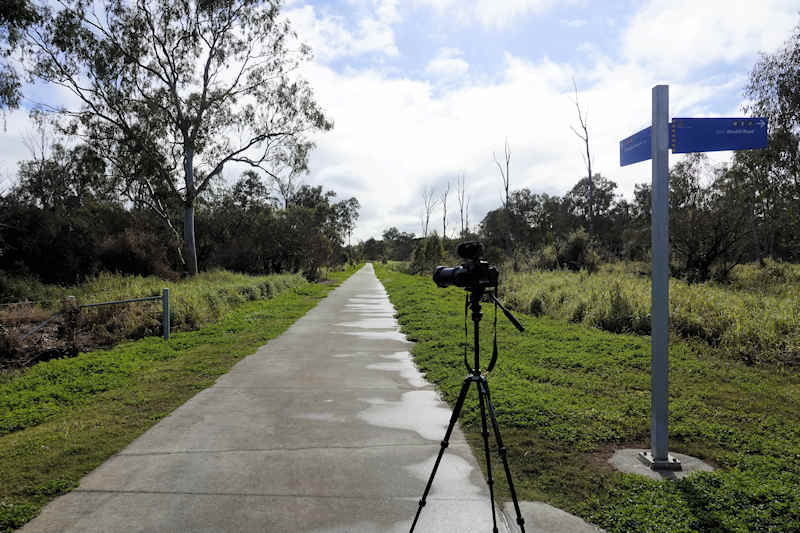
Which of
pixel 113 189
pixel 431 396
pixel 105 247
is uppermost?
pixel 113 189

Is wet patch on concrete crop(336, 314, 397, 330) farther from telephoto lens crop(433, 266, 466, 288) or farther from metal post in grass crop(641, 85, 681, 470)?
telephoto lens crop(433, 266, 466, 288)

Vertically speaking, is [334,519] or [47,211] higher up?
[47,211]

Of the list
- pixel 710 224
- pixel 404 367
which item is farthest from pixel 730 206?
pixel 404 367

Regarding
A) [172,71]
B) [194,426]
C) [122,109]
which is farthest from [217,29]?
[194,426]

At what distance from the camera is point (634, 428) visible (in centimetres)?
424

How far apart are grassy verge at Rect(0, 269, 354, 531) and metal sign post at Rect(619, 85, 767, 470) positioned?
4.40 metres

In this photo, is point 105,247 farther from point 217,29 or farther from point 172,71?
point 217,29

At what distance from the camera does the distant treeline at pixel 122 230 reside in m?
19.4

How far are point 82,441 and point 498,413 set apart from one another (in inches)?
156

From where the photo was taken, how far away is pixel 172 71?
843 inches

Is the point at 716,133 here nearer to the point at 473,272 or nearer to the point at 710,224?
the point at 473,272

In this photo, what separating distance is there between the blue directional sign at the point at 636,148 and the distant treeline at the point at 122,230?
17.1 meters

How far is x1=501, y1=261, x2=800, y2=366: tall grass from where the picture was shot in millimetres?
7086

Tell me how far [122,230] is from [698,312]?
26618mm
